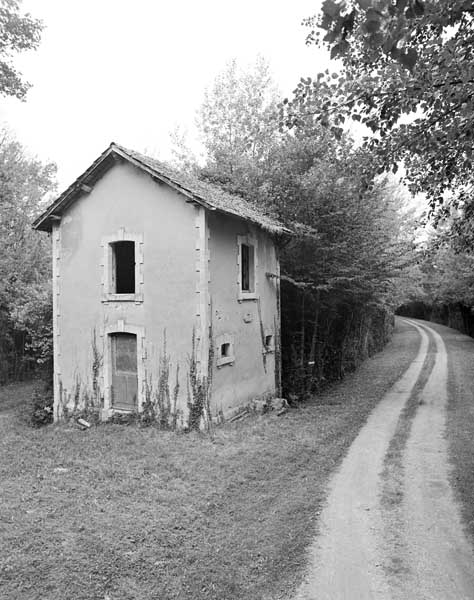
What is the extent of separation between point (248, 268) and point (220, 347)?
11.4 feet

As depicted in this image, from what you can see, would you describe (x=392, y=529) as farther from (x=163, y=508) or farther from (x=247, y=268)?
(x=247, y=268)

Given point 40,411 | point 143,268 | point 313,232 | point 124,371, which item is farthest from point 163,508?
point 313,232

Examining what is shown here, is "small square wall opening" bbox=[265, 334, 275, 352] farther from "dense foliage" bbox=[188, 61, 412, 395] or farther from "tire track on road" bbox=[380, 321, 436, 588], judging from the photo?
"tire track on road" bbox=[380, 321, 436, 588]

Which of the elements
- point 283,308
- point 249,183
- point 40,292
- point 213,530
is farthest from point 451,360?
point 213,530

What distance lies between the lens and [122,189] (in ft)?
46.1

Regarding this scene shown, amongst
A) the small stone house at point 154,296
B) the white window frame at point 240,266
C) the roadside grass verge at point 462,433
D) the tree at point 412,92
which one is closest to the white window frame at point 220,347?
the small stone house at point 154,296

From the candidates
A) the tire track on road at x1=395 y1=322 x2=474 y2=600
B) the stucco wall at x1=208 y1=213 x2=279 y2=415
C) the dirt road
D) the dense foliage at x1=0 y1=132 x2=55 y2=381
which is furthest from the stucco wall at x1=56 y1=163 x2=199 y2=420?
the dense foliage at x1=0 y1=132 x2=55 y2=381

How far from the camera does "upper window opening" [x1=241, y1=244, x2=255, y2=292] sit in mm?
15688

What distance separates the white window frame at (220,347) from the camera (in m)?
13.3

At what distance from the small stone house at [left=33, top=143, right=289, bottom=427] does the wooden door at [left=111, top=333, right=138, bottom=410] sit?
0.10ft

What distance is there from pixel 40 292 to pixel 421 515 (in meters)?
15.2

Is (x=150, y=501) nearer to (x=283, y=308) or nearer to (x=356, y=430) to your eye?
(x=356, y=430)

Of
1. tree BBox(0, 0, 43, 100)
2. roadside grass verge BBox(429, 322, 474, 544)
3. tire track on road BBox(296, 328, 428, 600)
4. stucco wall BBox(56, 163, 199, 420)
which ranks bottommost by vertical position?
tire track on road BBox(296, 328, 428, 600)

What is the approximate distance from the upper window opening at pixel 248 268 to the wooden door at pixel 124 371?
13.4 feet
